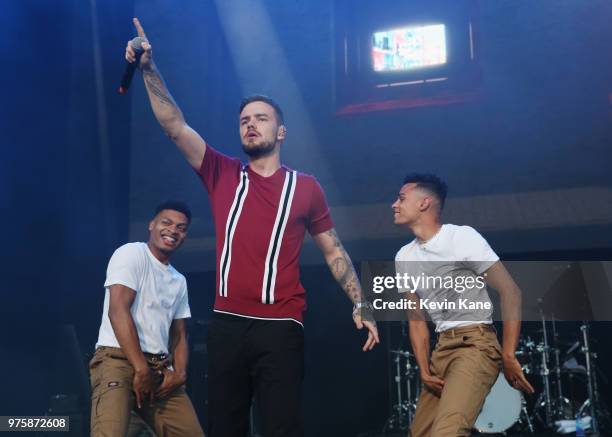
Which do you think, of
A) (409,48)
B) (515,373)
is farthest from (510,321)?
(409,48)

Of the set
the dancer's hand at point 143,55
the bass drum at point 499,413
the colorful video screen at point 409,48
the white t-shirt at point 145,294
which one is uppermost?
the colorful video screen at point 409,48

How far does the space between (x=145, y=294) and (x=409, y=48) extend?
570 cm

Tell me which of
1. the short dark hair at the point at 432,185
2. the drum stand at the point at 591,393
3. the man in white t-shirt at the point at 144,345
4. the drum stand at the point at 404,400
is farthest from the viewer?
the drum stand at the point at 404,400

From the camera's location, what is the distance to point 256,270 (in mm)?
3252

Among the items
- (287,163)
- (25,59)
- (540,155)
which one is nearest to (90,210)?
(25,59)

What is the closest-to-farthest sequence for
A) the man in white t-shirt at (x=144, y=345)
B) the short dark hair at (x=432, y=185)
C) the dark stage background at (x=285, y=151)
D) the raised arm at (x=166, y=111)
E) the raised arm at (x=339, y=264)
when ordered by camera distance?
the raised arm at (x=166, y=111) → the raised arm at (x=339, y=264) → the man in white t-shirt at (x=144, y=345) → the short dark hair at (x=432, y=185) → the dark stage background at (x=285, y=151)

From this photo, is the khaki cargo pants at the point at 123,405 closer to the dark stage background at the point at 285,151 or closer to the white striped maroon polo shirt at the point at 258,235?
the white striped maroon polo shirt at the point at 258,235

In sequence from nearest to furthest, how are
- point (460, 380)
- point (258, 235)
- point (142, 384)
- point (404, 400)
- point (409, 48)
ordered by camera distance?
point (258, 235)
point (460, 380)
point (142, 384)
point (404, 400)
point (409, 48)

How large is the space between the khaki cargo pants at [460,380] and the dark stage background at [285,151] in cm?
393

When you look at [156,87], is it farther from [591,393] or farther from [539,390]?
[539,390]

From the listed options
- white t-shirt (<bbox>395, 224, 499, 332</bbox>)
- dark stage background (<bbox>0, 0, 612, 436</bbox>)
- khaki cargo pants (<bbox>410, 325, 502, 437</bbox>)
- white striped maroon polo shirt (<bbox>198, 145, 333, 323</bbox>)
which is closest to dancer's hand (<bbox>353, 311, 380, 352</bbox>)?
white striped maroon polo shirt (<bbox>198, 145, 333, 323</bbox>)

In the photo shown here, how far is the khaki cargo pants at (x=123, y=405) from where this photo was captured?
3.70 m

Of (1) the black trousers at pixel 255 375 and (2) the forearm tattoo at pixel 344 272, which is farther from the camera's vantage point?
(2) the forearm tattoo at pixel 344 272

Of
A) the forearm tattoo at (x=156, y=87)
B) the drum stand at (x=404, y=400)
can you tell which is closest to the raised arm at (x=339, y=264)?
the forearm tattoo at (x=156, y=87)
